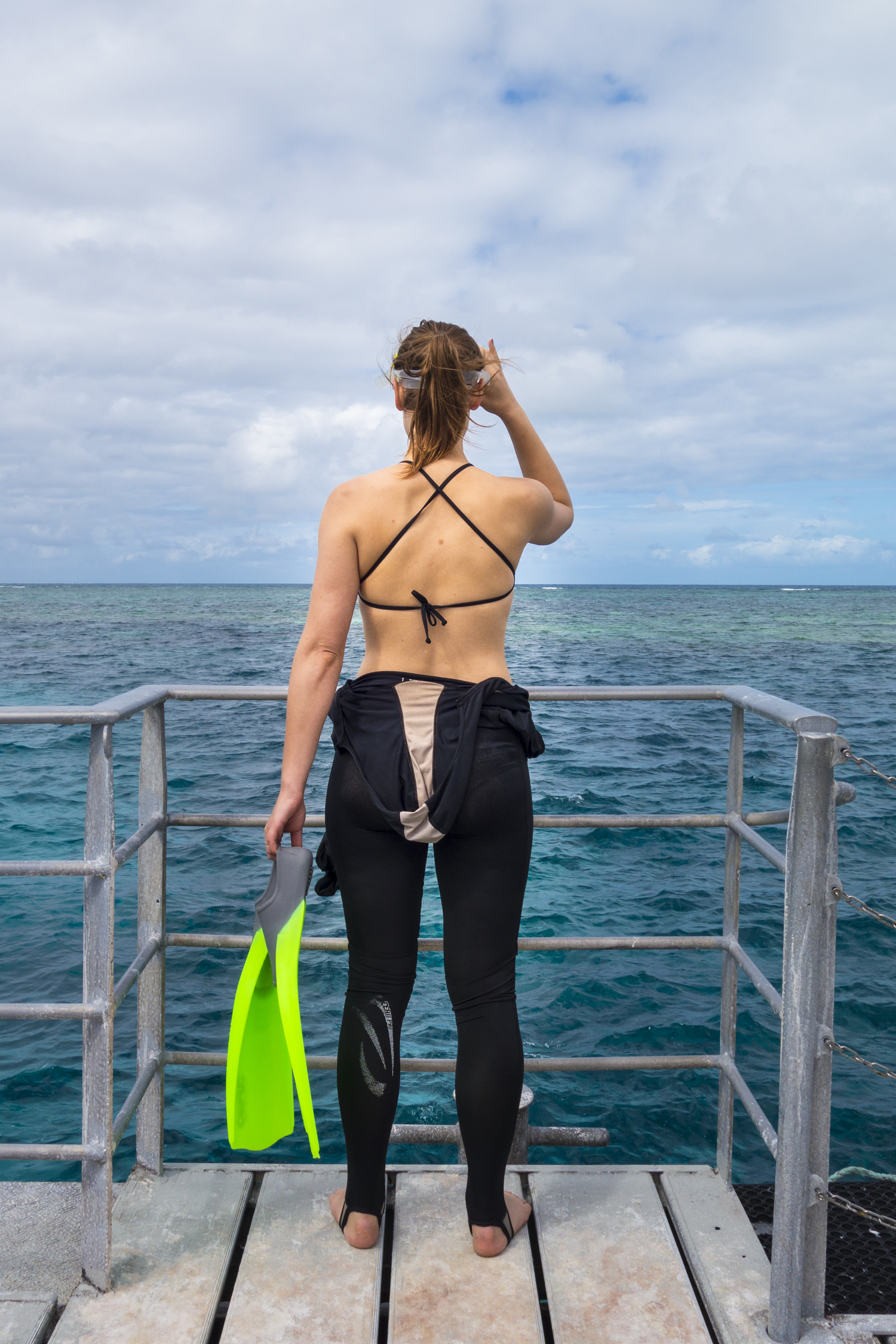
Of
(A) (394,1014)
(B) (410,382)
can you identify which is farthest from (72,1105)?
(B) (410,382)

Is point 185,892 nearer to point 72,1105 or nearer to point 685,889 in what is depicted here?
point 72,1105

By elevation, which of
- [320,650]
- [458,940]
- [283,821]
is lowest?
[458,940]

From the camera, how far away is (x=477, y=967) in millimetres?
2043

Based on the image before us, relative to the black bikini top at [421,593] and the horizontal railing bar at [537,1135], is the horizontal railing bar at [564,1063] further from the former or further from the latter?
the black bikini top at [421,593]

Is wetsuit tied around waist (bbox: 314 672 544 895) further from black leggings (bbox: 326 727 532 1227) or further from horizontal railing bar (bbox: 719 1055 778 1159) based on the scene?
horizontal railing bar (bbox: 719 1055 778 1159)

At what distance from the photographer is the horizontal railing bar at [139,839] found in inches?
81.0

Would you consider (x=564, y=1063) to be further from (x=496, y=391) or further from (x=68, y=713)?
(x=496, y=391)

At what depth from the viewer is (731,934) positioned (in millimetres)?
2473

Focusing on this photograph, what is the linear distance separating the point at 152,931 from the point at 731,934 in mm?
1506

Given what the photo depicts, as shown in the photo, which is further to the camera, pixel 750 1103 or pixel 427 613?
pixel 750 1103

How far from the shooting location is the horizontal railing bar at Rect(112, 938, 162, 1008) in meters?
2.06

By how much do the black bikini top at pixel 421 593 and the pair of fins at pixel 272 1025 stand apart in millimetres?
561

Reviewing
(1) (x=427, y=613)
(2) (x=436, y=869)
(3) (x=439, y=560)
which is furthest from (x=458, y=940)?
(3) (x=439, y=560)

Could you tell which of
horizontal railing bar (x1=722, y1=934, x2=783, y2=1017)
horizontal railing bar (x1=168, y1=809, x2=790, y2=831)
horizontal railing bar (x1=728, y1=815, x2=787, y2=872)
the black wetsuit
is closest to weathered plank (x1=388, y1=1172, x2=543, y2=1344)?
the black wetsuit
